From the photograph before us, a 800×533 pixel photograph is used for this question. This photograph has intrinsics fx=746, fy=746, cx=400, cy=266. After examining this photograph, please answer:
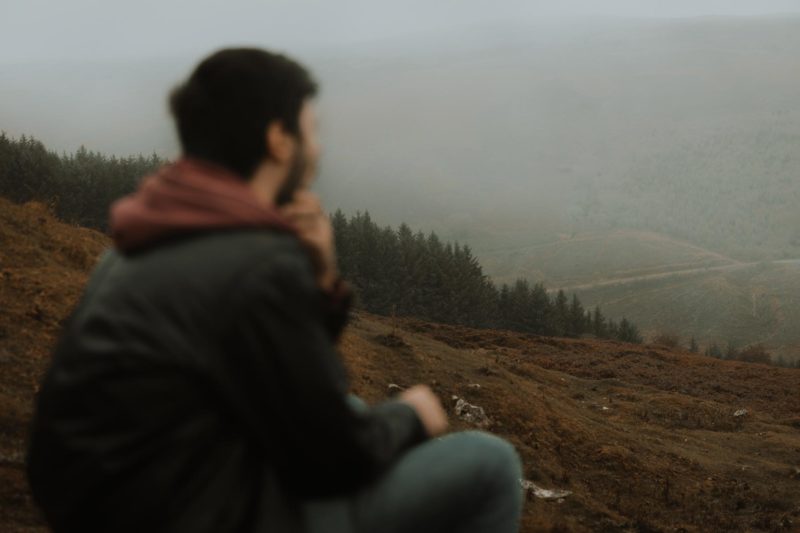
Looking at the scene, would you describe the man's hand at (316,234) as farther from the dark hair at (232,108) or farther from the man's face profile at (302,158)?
the dark hair at (232,108)

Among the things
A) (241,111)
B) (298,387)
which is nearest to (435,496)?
(298,387)

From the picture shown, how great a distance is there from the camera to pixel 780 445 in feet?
69.5

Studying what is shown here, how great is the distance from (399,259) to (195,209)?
7290 cm

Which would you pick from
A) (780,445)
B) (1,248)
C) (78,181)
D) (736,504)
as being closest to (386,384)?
(736,504)

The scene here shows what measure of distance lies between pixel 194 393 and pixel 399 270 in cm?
7208

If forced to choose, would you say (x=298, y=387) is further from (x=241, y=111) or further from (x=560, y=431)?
(x=560, y=431)

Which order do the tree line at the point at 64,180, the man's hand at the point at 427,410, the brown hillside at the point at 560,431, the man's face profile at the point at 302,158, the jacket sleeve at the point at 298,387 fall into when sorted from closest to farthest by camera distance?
the jacket sleeve at the point at 298,387 → the man's face profile at the point at 302,158 → the man's hand at the point at 427,410 → the brown hillside at the point at 560,431 → the tree line at the point at 64,180

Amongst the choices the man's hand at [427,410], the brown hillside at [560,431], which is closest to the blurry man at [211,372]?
the man's hand at [427,410]

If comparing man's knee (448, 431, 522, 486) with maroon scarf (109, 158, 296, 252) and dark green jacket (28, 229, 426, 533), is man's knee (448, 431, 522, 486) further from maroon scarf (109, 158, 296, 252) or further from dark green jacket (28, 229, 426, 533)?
maroon scarf (109, 158, 296, 252)

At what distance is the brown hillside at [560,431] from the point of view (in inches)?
373

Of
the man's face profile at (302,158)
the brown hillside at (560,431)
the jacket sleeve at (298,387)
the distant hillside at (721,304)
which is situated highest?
the man's face profile at (302,158)

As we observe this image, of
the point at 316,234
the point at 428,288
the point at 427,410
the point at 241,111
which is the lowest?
the point at 428,288

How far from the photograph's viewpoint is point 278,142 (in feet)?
7.68

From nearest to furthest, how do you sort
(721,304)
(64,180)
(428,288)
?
(64,180), (428,288), (721,304)
